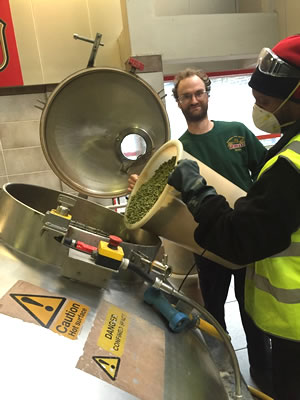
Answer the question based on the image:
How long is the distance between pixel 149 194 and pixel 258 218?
1.19 ft

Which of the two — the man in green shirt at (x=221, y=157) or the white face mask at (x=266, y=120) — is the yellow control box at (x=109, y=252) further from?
the man in green shirt at (x=221, y=157)

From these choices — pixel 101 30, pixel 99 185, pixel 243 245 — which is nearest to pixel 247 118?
pixel 101 30

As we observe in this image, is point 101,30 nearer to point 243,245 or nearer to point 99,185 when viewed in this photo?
point 99,185

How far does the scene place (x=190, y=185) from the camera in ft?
2.45

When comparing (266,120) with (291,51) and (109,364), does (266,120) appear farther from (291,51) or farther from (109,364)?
(109,364)

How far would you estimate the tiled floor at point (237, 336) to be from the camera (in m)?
1.54

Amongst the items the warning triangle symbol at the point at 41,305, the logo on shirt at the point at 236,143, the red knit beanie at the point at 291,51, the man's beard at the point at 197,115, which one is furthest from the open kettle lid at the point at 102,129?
the warning triangle symbol at the point at 41,305

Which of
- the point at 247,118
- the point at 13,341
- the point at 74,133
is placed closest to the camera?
the point at 13,341

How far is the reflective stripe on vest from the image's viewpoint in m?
0.78

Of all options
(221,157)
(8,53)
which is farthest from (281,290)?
(8,53)

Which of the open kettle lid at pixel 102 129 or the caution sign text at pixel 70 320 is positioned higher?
the open kettle lid at pixel 102 129

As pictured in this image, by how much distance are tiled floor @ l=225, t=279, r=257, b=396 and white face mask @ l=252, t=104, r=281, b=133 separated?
1.21m

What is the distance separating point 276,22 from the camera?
2305mm

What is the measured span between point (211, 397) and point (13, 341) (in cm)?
43
